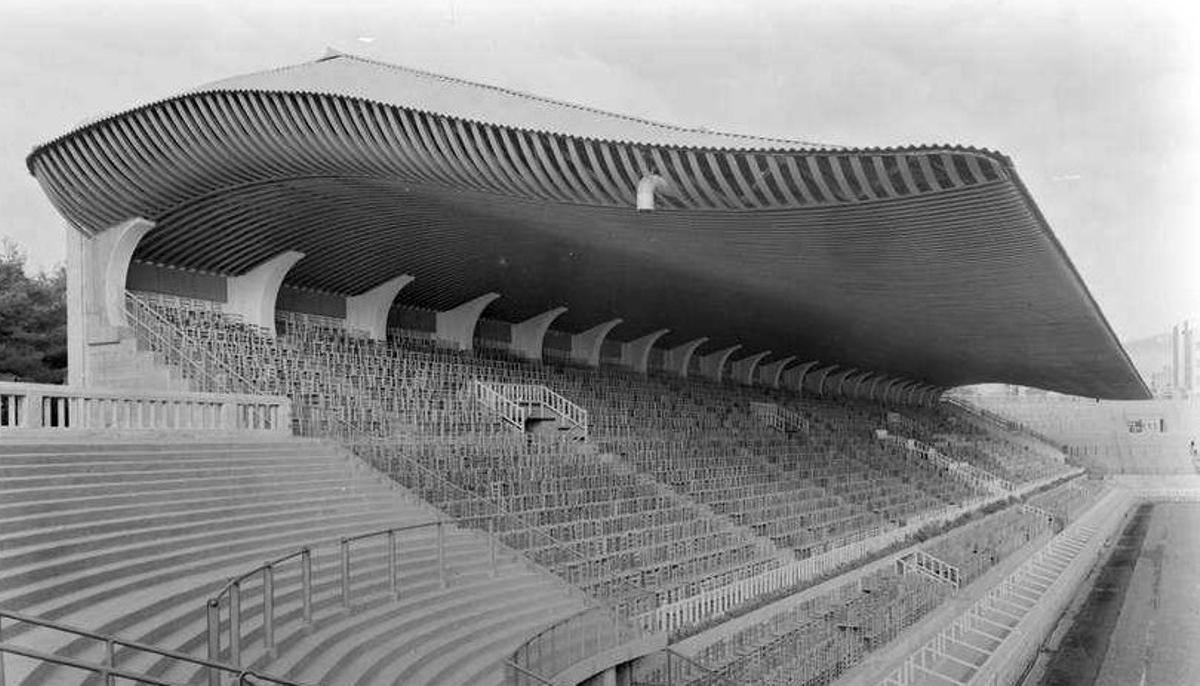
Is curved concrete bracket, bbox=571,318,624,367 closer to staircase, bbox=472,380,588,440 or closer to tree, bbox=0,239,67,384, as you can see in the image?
staircase, bbox=472,380,588,440

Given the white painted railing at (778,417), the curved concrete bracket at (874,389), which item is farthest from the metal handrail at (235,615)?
the curved concrete bracket at (874,389)

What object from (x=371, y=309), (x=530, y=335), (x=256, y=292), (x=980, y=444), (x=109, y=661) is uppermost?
(x=256, y=292)

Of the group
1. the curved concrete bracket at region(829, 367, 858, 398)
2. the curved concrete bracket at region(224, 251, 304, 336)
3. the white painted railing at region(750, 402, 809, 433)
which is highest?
the curved concrete bracket at region(224, 251, 304, 336)

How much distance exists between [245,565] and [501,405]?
13.9 meters

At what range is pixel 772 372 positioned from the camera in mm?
51375

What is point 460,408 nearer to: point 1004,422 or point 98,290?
point 98,290

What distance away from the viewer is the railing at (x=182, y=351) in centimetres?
1933

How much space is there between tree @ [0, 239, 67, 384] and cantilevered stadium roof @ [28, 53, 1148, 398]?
12211 millimetres

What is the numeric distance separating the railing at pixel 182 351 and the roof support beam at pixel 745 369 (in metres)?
30.3

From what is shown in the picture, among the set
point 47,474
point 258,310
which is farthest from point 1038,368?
point 47,474

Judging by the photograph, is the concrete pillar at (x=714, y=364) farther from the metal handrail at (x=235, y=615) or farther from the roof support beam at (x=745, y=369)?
the metal handrail at (x=235, y=615)

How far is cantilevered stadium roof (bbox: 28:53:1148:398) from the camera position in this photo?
15.0m

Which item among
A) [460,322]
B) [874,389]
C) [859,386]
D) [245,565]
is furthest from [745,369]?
[245,565]

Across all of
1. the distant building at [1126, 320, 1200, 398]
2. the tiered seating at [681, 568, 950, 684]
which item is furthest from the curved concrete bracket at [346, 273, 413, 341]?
the distant building at [1126, 320, 1200, 398]
